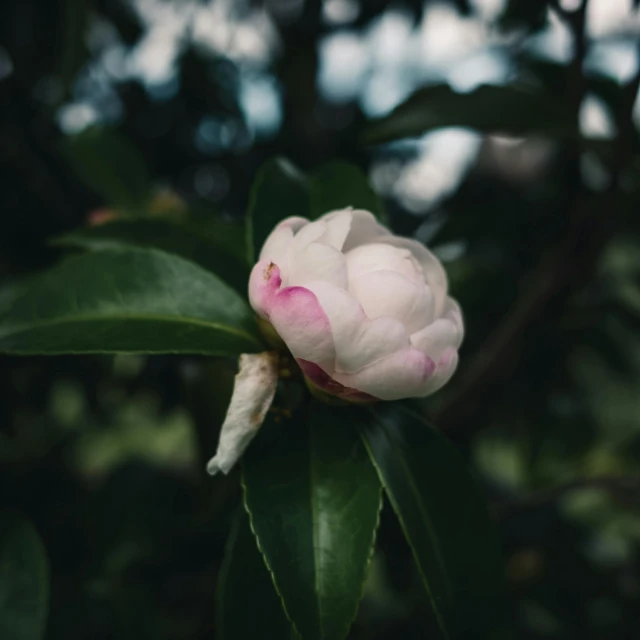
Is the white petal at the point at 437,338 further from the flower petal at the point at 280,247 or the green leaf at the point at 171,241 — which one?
the green leaf at the point at 171,241

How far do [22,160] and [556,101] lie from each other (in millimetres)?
922

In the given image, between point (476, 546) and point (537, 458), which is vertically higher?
point (476, 546)

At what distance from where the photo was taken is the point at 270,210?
1.88 ft

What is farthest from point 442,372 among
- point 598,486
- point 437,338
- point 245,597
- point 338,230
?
point 598,486

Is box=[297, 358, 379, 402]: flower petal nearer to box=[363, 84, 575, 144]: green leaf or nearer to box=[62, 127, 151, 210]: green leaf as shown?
box=[363, 84, 575, 144]: green leaf

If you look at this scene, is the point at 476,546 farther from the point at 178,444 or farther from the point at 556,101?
the point at 178,444

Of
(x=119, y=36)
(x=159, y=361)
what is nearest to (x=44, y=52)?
(x=119, y=36)

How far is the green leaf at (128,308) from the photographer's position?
0.46 meters

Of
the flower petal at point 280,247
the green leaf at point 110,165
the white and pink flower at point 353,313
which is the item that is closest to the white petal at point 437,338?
the white and pink flower at point 353,313

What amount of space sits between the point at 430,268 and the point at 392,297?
9 centimetres

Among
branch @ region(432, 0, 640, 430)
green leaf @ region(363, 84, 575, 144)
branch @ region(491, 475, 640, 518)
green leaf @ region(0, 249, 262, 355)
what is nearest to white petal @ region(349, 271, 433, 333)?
green leaf @ region(0, 249, 262, 355)

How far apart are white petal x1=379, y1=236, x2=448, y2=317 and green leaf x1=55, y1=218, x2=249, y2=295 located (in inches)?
6.4

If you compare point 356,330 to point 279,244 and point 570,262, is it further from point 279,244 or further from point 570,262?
point 570,262

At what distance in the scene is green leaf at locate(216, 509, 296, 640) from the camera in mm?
465
